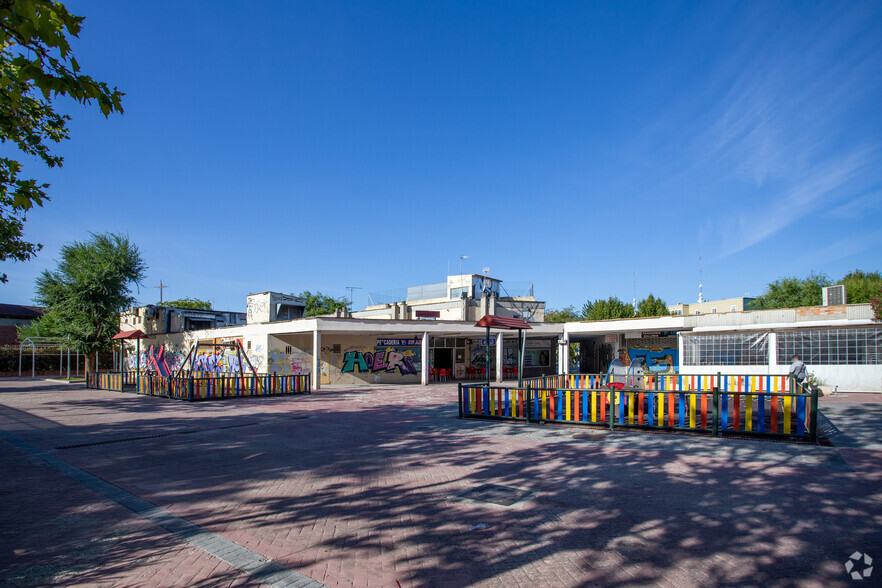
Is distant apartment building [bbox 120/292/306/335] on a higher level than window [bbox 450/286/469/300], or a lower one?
lower

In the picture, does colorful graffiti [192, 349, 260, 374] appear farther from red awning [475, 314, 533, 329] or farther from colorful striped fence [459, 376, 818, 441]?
colorful striped fence [459, 376, 818, 441]

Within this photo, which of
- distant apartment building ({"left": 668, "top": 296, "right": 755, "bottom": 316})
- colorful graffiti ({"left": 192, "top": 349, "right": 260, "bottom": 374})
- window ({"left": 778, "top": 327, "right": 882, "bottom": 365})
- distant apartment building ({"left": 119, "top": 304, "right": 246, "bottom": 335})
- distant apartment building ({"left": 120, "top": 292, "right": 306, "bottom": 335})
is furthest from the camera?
distant apartment building ({"left": 668, "top": 296, "right": 755, "bottom": 316})

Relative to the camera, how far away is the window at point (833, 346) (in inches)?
766

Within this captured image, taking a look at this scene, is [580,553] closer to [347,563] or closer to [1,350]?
[347,563]

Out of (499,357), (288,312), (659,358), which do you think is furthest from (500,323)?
(288,312)

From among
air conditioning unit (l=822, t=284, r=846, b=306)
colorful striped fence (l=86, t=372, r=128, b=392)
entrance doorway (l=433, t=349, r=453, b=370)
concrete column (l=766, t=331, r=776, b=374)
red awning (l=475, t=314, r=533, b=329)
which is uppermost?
air conditioning unit (l=822, t=284, r=846, b=306)

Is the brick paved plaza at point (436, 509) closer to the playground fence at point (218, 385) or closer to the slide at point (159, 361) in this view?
the playground fence at point (218, 385)

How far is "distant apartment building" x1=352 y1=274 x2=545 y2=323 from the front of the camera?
36.7 meters

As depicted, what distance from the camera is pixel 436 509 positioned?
584 centimetres

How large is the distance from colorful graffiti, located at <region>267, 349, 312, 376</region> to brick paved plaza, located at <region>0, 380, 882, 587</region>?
15337 mm

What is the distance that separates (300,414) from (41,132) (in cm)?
932

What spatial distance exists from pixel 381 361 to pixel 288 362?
515 centimetres

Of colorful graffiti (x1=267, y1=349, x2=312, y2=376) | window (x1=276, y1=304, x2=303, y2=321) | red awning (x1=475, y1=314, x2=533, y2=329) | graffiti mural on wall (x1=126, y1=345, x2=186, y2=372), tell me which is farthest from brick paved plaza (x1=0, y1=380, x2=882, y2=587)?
graffiti mural on wall (x1=126, y1=345, x2=186, y2=372)

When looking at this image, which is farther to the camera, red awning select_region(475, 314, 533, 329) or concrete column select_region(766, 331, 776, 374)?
concrete column select_region(766, 331, 776, 374)
